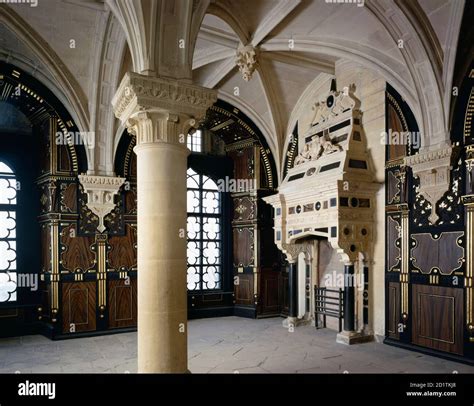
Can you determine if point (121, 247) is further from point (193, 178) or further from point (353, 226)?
point (353, 226)

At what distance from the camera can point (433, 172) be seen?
6.22 metres

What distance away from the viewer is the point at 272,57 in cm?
749

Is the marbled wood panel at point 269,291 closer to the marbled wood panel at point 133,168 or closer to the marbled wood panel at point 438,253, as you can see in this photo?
the marbled wood panel at point 133,168

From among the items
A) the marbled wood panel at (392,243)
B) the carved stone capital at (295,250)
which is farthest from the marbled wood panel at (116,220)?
the marbled wood panel at (392,243)

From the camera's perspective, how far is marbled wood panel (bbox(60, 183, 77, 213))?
8031mm

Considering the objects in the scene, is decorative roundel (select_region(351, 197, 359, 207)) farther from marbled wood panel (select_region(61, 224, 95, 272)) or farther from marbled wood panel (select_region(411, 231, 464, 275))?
marbled wood panel (select_region(61, 224, 95, 272))

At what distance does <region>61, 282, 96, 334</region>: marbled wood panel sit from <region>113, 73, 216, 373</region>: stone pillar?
4.71 meters

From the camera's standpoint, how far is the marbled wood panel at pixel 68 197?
803 cm

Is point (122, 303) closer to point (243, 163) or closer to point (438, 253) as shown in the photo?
point (243, 163)

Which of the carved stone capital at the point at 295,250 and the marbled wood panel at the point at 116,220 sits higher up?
the marbled wood panel at the point at 116,220

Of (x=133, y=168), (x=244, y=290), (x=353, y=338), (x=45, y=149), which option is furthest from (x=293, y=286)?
(x=45, y=149)

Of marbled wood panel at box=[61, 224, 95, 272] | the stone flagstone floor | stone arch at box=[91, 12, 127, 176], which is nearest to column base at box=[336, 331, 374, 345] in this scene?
the stone flagstone floor

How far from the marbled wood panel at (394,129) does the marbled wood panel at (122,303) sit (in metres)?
5.59
